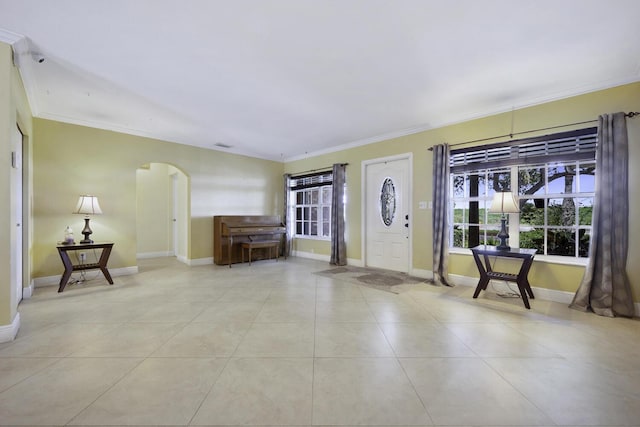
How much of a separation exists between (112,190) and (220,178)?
6.55 ft

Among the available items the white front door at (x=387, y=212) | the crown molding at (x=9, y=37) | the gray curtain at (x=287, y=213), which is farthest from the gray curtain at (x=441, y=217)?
the crown molding at (x=9, y=37)

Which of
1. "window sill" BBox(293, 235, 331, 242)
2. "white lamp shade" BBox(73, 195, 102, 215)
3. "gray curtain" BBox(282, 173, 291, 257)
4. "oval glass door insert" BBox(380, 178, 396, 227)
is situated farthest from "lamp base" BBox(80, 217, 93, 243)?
"oval glass door insert" BBox(380, 178, 396, 227)

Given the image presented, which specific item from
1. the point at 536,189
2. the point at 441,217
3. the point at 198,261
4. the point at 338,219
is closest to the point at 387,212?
the point at 338,219

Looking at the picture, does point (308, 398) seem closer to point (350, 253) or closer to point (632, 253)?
point (632, 253)

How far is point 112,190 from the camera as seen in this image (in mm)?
4742

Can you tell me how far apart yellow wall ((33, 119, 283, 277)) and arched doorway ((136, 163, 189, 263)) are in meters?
0.84

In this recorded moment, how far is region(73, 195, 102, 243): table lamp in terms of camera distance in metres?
4.14

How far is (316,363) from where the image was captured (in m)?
1.99

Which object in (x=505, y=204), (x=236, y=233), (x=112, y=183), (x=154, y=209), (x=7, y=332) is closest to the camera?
(x=7, y=332)

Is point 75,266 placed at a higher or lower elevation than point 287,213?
lower

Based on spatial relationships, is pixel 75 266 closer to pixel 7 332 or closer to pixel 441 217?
pixel 7 332

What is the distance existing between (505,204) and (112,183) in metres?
5.91

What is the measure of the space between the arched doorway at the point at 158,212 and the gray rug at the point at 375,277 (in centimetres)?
375

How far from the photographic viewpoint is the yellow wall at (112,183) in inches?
164
